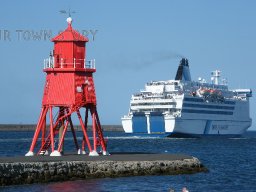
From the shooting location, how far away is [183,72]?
136 meters

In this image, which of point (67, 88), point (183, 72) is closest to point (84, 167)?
point (67, 88)

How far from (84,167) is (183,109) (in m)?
84.5

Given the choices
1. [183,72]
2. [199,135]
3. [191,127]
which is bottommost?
[199,135]

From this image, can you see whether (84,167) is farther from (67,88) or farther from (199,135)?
(199,135)

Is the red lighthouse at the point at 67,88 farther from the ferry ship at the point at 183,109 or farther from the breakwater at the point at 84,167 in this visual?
the ferry ship at the point at 183,109

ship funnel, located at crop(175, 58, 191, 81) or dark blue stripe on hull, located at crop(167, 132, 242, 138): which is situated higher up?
ship funnel, located at crop(175, 58, 191, 81)

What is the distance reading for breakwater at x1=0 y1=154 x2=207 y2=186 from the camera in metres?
37.0

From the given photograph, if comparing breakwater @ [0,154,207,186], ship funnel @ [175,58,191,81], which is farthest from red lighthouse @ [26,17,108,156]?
ship funnel @ [175,58,191,81]

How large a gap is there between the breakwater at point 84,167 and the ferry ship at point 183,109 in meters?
74.6

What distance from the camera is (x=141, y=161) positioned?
141 ft

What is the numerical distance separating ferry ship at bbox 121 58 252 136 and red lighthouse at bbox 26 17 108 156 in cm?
7414

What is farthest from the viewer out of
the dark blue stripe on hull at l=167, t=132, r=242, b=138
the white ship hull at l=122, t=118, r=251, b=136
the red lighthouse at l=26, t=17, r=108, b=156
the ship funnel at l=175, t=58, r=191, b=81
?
the ship funnel at l=175, t=58, r=191, b=81

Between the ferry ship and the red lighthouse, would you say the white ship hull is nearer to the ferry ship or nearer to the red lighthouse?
the ferry ship

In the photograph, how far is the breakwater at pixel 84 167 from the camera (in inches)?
1458
